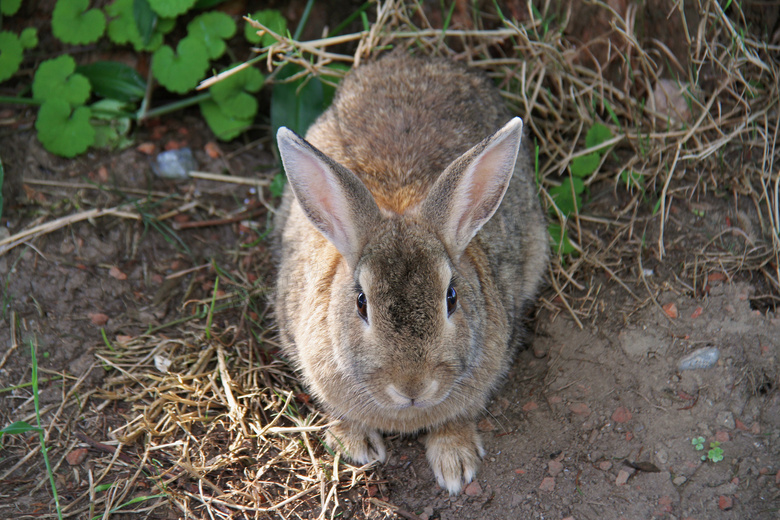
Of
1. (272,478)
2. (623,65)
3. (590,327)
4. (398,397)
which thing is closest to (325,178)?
(398,397)

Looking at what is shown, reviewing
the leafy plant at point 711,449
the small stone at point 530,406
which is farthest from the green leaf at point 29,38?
the leafy plant at point 711,449

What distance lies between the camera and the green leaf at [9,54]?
16.2ft

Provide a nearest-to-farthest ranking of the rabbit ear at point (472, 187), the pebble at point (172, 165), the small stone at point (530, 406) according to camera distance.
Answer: the rabbit ear at point (472, 187) → the small stone at point (530, 406) → the pebble at point (172, 165)

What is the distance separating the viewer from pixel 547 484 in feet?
11.9

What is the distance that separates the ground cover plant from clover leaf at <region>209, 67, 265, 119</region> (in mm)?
16

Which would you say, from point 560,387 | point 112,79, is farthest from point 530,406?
point 112,79

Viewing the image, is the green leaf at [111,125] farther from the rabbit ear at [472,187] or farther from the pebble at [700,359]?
the pebble at [700,359]

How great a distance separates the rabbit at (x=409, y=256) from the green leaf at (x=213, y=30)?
965 mm

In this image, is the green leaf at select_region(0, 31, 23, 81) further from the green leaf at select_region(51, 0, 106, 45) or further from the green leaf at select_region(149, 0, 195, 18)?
the green leaf at select_region(149, 0, 195, 18)

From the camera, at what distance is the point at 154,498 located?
3.53 m

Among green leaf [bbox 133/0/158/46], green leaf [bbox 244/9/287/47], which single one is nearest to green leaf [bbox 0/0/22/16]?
green leaf [bbox 133/0/158/46]

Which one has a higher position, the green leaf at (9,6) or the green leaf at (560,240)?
the green leaf at (9,6)

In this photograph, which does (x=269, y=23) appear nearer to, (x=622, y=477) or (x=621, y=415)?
(x=621, y=415)

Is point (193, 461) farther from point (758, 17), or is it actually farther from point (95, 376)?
point (758, 17)
